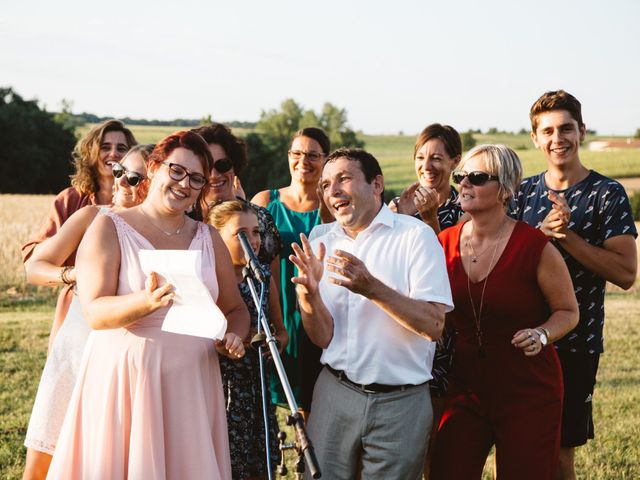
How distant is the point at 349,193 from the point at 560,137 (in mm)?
1746

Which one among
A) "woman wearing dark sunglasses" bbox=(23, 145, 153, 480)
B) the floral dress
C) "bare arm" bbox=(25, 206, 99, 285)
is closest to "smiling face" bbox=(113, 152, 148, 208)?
"woman wearing dark sunglasses" bbox=(23, 145, 153, 480)

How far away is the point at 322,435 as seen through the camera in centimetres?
432

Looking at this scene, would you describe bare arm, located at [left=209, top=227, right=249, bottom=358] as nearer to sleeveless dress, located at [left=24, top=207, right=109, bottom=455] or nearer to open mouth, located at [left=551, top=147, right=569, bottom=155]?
sleeveless dress, located at [left=24, top=207, right=109, bottom=455]

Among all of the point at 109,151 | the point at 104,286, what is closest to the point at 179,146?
the point at 104,286

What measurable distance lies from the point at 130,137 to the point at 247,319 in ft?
7.11

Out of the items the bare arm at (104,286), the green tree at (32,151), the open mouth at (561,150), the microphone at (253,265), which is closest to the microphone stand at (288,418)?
the microphone at (253,265)

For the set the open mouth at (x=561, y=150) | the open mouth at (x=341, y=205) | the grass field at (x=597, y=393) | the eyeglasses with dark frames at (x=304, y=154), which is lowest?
the grass field at (x=597, y=393)

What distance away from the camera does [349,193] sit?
4.29 m

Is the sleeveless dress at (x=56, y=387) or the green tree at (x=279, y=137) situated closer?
the sleeveless dress at (x=56, y=387)

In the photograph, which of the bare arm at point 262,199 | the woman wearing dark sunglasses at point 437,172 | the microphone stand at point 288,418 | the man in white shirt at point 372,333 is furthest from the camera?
the bare arm at point 262,199

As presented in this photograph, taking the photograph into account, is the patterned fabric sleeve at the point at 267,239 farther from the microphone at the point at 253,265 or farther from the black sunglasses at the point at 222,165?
the microphone at the point at 253,265

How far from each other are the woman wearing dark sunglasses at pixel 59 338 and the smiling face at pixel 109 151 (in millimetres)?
858

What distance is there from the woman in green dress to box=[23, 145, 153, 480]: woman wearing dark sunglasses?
1.31 m

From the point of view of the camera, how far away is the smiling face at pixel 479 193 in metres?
4.58
